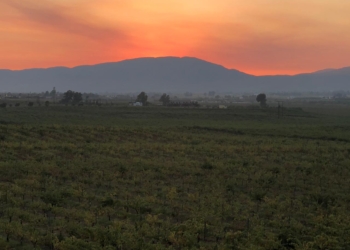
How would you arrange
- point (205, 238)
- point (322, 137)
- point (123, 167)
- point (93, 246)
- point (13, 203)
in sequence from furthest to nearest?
point (322, 137) → point (123, 167) → point (13, 203) → point (205, 238) → point (93, 246)

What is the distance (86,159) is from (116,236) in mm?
10503

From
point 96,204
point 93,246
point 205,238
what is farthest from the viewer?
point 96,204

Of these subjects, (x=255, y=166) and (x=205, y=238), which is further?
(x=255, y=166)

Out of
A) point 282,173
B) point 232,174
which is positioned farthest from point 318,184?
point 232,174

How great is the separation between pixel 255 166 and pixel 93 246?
494 inches

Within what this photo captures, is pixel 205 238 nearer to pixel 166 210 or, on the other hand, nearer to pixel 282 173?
pixel 166 210

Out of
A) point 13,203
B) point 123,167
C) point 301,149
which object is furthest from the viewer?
point 301,149

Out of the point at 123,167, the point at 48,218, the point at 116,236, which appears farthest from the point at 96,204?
the point at 123,167

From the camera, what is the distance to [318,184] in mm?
15523

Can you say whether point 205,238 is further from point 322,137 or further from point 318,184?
point 322,137

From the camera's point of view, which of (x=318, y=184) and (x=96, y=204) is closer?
(x=96, y=204)

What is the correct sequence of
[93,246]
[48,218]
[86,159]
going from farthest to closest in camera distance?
[86,159]
[48,218]
[93,246]

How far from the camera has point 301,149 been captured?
997 inches

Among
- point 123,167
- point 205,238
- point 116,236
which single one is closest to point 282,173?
point 123,167
